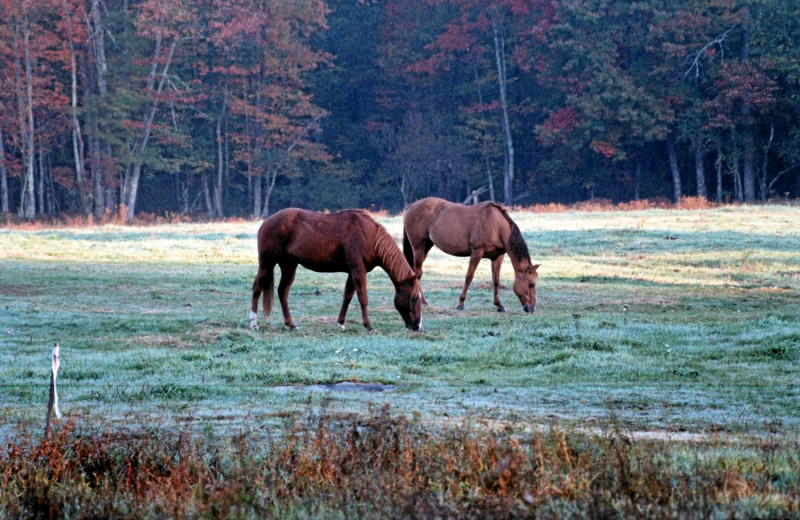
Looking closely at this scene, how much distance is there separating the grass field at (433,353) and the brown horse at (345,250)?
1.60 feet

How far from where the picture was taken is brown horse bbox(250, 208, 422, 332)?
14.2 meters

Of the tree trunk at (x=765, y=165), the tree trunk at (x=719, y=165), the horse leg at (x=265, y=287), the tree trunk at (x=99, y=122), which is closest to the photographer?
the horse leg at (x=265, y=287)

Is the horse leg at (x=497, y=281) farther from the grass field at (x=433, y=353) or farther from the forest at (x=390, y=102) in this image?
the forest at (x=390, y=102)

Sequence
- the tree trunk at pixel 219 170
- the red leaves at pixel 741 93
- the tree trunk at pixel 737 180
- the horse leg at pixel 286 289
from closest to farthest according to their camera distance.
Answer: the horse leg at pixel 286 289 → the red leaves at pixel 741 93 → the tree trunk at pixel 737 180 → the tree trunk at pixel 219 170

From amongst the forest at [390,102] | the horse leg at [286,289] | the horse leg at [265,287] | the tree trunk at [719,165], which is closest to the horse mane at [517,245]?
the horse leg at [286,289]

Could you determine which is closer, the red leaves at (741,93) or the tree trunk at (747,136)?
the red leaves at (741,93)

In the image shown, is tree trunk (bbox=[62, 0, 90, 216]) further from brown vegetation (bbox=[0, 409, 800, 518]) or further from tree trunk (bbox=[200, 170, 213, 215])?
brown vegetation (bbox=[0, 409, 800, 518])

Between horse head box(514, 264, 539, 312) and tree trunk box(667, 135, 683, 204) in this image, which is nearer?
horse head box(514, 264, 539, 312)

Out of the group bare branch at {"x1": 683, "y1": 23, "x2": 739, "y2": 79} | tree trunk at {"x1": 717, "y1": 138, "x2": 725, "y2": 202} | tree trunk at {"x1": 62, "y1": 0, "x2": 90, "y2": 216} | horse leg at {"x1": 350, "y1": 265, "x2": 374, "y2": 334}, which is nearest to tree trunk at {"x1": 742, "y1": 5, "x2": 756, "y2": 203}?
bare branch at {"x1": 683, "y1": 23, "x2": 739, "y2": 79}

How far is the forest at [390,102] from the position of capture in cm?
4675

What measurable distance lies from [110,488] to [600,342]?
783 centimetres

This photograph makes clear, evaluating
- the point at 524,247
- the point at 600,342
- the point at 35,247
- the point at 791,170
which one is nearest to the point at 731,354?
the point at 600,342

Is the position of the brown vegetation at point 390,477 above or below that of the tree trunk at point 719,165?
below

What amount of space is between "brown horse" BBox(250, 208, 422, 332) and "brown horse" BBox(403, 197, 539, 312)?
217 cm
